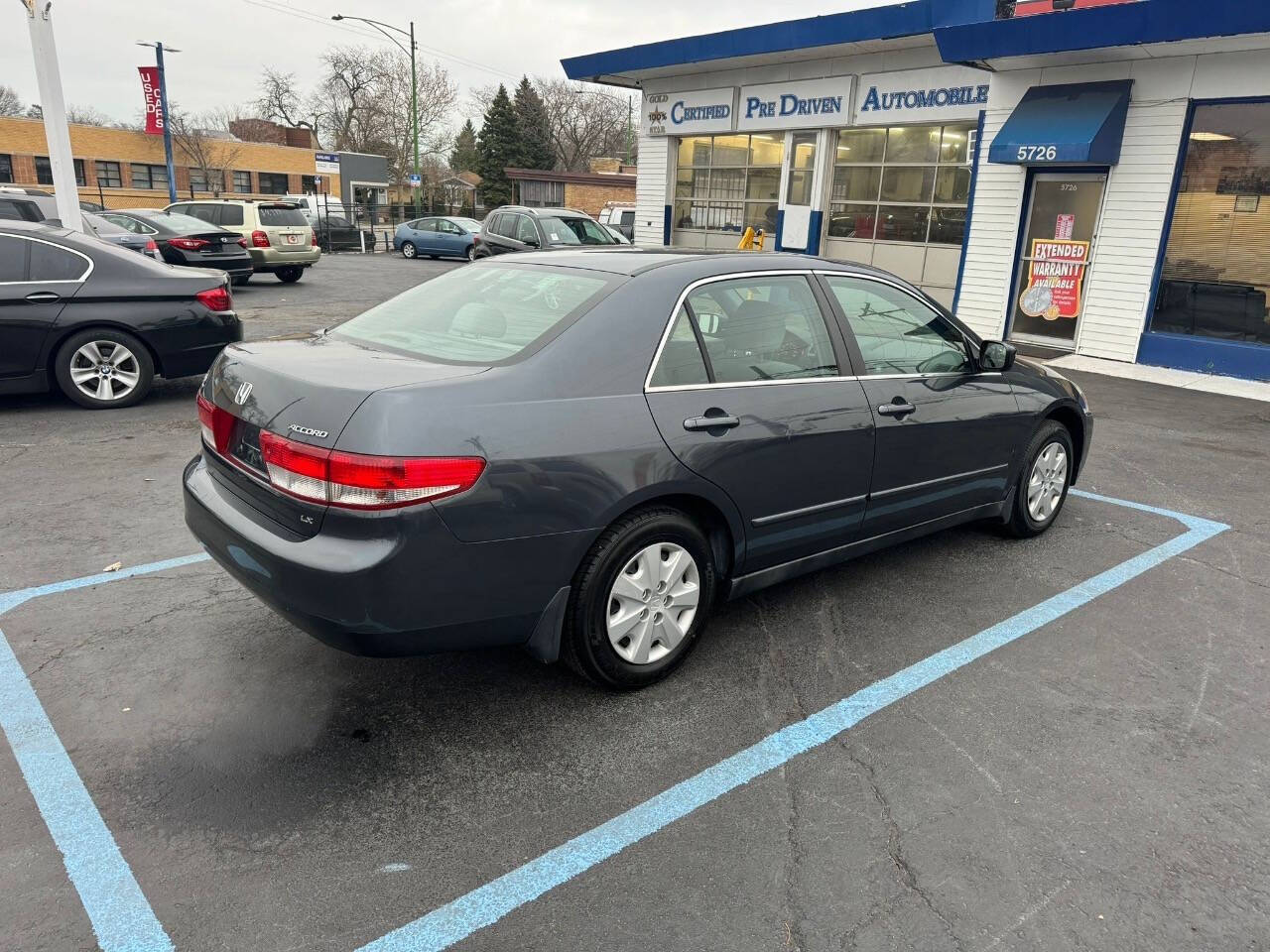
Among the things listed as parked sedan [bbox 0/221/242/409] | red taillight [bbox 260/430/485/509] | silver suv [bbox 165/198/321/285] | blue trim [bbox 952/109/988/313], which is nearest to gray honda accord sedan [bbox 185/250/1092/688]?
red taillight [bbox 260/430/485/509]

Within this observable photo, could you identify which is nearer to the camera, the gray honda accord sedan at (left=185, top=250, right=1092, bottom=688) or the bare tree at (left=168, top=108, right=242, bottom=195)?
the gray honda accord sedan at (left=185, top=250, right=1092, bottom=688)

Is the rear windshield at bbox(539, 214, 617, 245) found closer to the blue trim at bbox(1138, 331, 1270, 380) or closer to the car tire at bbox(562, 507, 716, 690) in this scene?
the blue trim at bbox(1138, 331, 1270, 380)

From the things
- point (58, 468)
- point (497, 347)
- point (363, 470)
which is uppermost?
point (497, 347)

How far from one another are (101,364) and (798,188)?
1282cm

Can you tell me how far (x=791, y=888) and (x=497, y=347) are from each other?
1982 millimetres

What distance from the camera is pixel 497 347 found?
3.24 meters

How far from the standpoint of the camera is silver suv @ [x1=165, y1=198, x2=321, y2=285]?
1856cm

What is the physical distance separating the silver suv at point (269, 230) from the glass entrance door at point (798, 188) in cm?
999

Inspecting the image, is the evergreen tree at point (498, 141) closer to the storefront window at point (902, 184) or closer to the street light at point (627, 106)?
the street light at point (627, 106)

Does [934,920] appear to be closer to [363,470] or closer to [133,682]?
[363,470]

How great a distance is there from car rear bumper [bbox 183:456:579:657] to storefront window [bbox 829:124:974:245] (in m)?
12.6

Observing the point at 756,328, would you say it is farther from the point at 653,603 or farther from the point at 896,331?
the point at 653,603

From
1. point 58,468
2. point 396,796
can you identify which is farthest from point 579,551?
point 58,468

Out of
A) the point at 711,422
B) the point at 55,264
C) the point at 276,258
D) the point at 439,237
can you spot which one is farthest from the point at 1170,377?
the point at 439,237
